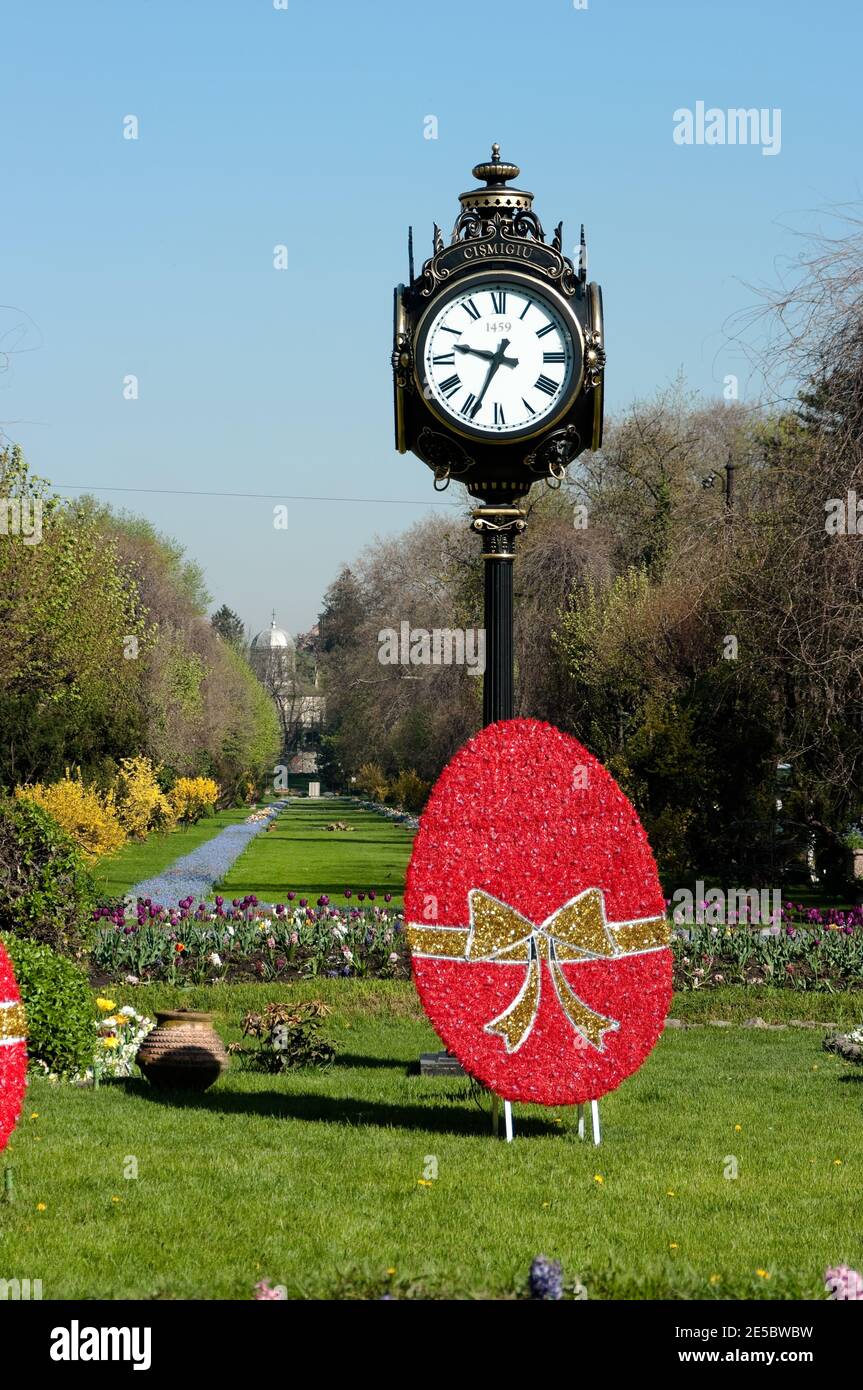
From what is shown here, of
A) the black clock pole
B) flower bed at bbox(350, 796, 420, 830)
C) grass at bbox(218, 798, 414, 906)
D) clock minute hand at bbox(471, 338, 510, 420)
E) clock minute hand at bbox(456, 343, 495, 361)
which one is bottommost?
flower bed at bbox(350, 796, 420, 830)

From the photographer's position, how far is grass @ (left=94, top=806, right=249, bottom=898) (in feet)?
80.0

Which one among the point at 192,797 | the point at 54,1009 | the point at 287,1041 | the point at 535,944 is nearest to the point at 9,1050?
the point at 535,944

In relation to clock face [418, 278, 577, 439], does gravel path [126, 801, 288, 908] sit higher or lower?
lower

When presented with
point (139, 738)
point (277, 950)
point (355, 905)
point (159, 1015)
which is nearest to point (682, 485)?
point (139, 738)

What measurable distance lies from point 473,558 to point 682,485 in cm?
532

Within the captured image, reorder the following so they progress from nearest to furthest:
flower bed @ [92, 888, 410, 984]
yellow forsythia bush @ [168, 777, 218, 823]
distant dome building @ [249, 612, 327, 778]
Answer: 1. flower bed @ [92, 888, 410, 984]
2. yellow forsythia bush @ [168, 777, 218, 823]
3. distant dome building @ [249, 612, 327, 778]

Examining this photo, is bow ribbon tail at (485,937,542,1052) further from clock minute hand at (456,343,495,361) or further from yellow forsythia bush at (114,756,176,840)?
yellow forsythia bush at (114,756,176,840)

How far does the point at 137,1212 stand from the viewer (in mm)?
6031

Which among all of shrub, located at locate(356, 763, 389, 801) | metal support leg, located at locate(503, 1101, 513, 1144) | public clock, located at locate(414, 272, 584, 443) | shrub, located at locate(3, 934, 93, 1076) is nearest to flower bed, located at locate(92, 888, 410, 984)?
shrub, located at locate(3, 934, 93, 1076)

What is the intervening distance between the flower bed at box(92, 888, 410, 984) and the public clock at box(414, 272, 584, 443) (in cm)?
703

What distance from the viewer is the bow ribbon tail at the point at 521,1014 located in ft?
24.0

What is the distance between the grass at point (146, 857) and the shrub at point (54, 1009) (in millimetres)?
9079
